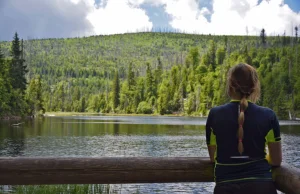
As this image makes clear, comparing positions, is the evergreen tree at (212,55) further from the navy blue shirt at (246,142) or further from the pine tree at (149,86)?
the navy blue shirt at (246,142)

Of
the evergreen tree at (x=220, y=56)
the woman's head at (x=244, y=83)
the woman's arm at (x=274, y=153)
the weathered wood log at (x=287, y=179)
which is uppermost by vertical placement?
the evergreen tree at (x=220, y=56)

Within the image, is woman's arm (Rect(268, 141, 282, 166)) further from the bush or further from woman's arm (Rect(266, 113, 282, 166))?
the bush

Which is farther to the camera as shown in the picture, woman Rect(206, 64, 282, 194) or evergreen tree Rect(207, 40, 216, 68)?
evergreen tree Rect(207, 40, 216, 68)

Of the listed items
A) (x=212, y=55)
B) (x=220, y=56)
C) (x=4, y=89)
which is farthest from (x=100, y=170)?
(x=212, y=55)

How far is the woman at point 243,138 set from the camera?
296 cm

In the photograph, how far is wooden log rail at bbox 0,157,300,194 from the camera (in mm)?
3842

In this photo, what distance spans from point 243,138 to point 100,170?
1.51 metres

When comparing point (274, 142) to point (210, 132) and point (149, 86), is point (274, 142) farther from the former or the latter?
point (149, 86)

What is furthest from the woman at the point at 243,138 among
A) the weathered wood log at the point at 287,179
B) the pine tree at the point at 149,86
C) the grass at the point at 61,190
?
the pine tree at the point at 149,86

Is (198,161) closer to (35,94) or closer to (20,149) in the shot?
(20,149)

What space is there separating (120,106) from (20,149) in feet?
417

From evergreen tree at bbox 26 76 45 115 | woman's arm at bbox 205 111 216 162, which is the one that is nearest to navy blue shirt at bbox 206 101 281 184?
woman's arm at bbox 205 111 216 162

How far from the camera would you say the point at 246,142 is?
3000 millimetres

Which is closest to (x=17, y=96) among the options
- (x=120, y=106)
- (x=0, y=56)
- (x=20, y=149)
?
(x=0, y=56)
